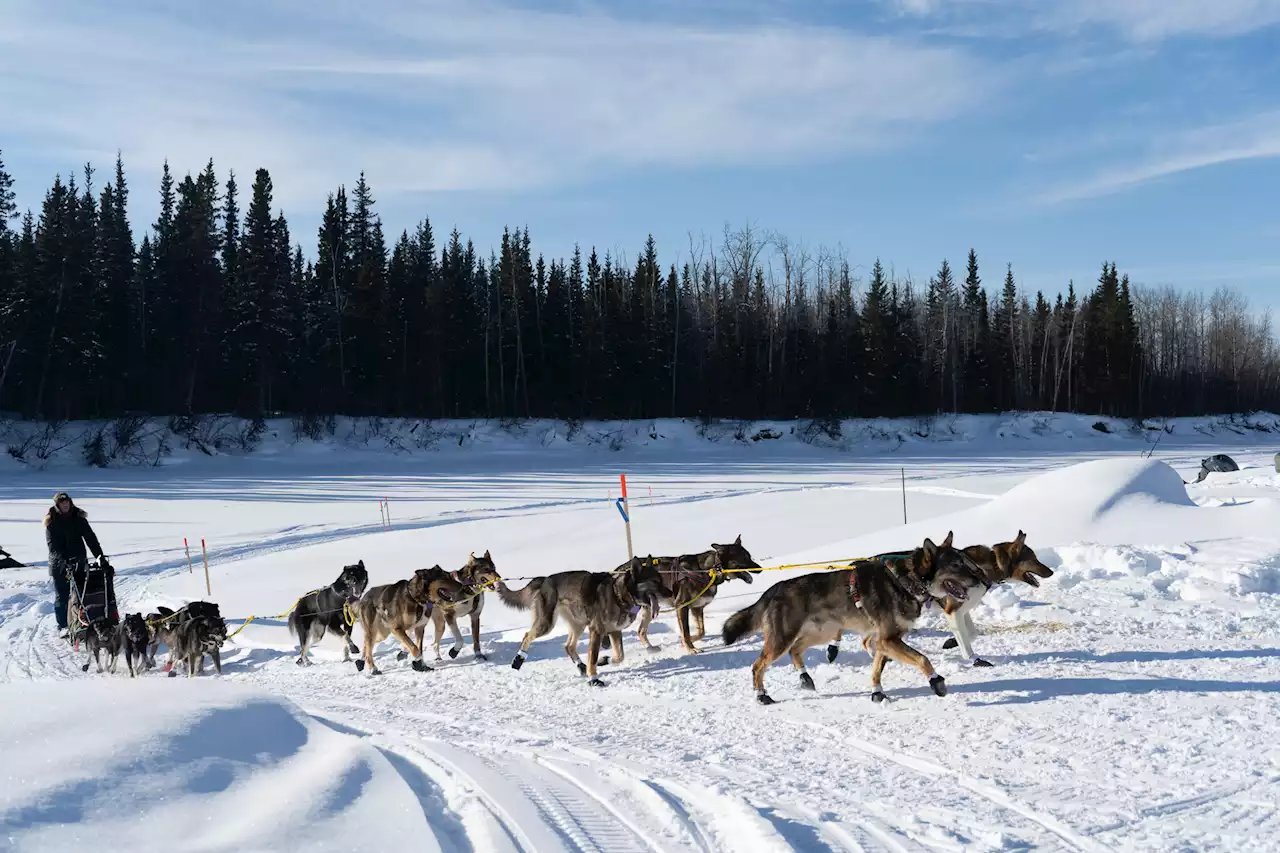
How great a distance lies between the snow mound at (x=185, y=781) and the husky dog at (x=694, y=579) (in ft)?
13.5

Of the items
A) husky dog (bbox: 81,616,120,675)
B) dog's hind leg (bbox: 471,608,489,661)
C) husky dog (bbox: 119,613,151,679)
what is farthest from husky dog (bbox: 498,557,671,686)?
husky dog (bbox: 81,616,120,675)

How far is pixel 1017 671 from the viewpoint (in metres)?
6.68

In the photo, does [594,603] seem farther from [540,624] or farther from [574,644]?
[540,624]

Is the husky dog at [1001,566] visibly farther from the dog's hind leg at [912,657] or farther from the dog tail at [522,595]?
the dog tail at [522,595]

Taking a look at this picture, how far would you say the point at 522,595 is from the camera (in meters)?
9.21

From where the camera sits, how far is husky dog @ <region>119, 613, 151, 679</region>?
33.3 ft

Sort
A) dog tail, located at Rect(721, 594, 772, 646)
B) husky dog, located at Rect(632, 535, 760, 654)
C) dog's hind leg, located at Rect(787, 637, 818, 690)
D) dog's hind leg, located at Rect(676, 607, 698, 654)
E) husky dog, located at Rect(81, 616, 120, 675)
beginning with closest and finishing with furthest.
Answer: dog's hind leg, located at Rect(787, 637, 818, 690) < dog tail, located at Rect(721, 594, 772, 646) < dog's hind leg, located at Rect(676, 607, 698, 654) < husky dog, located at Rect(632, 535, 760, 654) < husky dog, located at Rect(81, 616, 120, 675)

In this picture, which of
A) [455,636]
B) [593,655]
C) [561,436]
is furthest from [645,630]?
[561,436]

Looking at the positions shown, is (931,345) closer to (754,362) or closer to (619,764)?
(754,362)

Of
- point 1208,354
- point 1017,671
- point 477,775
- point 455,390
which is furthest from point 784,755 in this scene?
point 1208,354

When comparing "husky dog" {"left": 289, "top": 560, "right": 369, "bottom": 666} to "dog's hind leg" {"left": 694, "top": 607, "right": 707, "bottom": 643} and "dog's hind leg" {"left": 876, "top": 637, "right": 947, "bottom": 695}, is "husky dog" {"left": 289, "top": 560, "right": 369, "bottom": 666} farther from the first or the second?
"dog's hind leg" {"left": 876, "top": 637, "right": 947, "bottom": 695}

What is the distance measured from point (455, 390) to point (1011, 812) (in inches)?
1949

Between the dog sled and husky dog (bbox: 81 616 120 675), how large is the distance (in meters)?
0.40

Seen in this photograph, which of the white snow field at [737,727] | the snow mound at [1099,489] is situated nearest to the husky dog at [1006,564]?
the white snow field at [737,727]
